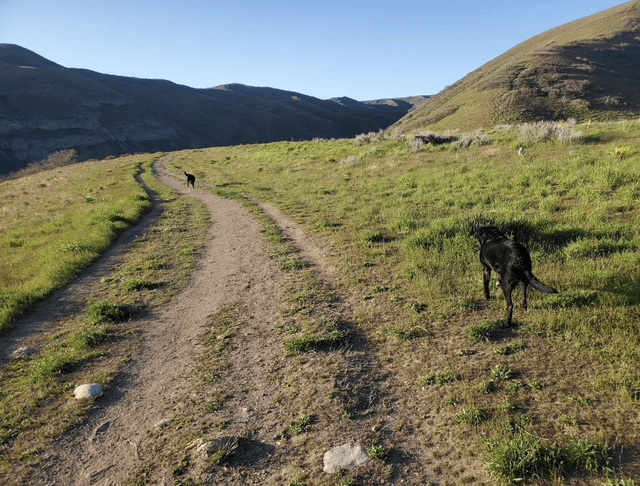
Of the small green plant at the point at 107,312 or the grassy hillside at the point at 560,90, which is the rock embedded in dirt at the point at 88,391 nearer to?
the small green plant at the point at 107,312

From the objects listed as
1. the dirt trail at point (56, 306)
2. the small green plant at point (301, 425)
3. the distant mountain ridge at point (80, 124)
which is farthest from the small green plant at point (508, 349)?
the distant mountain ridge at point (80, 124)

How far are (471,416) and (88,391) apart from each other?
4.97 metres

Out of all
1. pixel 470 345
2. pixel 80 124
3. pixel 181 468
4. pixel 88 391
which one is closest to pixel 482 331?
pixel 470 345

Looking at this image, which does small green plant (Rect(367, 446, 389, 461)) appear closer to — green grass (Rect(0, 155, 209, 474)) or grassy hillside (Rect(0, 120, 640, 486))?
grassy hillside (Rect(0, 120, 640, 486))

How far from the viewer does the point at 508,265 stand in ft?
17.3

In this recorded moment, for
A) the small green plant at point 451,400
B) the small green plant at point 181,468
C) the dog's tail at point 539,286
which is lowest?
the small green plant at point 181,468

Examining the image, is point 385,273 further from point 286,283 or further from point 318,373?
point 318,373

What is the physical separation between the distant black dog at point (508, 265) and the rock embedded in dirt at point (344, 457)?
313cm

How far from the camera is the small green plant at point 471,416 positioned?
376 cm

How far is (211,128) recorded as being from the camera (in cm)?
19500

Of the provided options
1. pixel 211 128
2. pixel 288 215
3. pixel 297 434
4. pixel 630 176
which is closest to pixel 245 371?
pixel 297 434

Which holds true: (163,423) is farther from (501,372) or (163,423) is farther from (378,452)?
(501,372)

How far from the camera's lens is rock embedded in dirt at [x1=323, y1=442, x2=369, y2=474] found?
11.2ft

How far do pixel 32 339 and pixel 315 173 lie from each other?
18.2 meters
